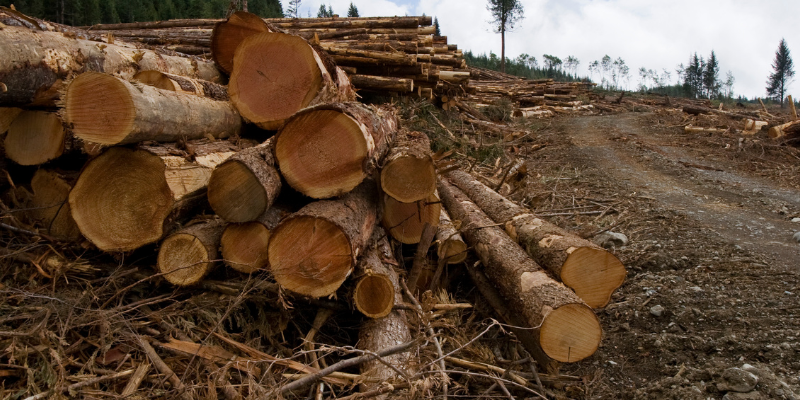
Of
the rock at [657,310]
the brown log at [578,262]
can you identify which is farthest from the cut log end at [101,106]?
the rock at [657,310]

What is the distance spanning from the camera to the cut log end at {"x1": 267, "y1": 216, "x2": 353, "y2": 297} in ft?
8.16

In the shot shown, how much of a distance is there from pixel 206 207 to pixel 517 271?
7.46ft

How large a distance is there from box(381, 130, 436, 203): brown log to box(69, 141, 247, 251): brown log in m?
1.29

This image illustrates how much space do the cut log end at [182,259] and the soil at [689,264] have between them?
2.55 meters

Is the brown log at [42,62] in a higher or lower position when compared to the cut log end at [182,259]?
higher

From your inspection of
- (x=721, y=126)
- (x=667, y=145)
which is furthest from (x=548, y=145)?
(x=721, y=126)

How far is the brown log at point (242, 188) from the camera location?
247cm

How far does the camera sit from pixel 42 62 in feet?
9.46

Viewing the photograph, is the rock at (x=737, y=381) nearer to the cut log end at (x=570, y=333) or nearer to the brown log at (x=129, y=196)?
the cut log end at (x=570, y=333)

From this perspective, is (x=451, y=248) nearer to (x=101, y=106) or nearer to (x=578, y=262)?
(x=578, y=262)

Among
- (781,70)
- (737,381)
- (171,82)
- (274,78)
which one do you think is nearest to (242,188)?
(274,78)

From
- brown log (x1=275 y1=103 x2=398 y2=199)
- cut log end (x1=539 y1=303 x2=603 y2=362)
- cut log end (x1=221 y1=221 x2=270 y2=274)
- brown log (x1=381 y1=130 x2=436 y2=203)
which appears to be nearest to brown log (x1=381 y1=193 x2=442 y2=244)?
brown log (x1=381 y1=130 x2=436 y2=203)

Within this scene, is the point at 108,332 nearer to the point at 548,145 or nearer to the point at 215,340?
the point at 215,340

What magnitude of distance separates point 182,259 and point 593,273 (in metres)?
2.76
